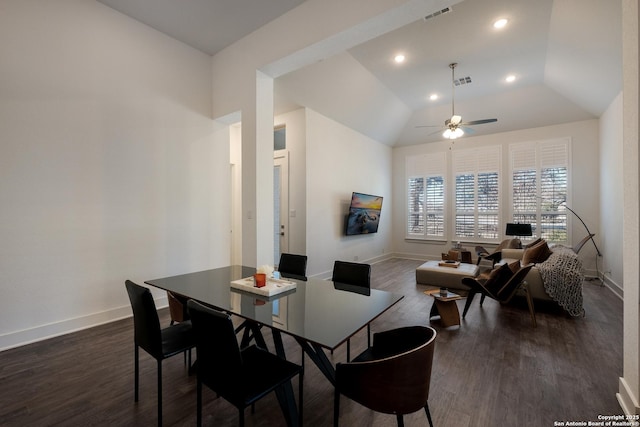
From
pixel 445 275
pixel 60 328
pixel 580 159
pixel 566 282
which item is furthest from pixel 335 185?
pixel 580 159

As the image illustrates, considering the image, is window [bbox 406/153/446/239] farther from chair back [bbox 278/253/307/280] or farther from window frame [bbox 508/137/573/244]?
chair back [bbox 278/253/307/280]

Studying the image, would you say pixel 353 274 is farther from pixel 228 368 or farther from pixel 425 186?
pixel 425 186

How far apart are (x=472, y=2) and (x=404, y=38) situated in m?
0.98

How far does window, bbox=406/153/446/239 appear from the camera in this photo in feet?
25.9

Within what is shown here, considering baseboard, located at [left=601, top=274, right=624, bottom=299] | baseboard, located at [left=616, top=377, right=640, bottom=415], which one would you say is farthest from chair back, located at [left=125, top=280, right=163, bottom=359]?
baseboard, located at [left=601, top=274, right=624, bottom=299]

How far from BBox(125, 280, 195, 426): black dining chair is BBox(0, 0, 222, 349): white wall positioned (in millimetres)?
1860

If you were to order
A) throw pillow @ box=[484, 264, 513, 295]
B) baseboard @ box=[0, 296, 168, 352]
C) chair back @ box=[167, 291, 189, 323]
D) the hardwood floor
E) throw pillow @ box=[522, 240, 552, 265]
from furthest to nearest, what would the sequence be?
throw pillow @ box=[522, 240, 552, 265] < throw pillow @ box=[484, 264, 513, 295] < baseboard @ box=[0, 296, 168, 352] < chair back @ box=[167, 291, 189, 323] < the hardwood floor

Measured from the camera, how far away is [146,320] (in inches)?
70.6

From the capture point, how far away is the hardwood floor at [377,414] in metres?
1.84

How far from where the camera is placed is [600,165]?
5875 millimetres

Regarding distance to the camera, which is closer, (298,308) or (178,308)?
(298,308)

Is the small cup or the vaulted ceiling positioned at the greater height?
the vaulted ceiling

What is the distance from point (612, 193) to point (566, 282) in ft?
8.90

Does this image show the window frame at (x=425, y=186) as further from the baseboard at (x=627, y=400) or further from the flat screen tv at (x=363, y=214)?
the baseboard at (x=627, y=400)
